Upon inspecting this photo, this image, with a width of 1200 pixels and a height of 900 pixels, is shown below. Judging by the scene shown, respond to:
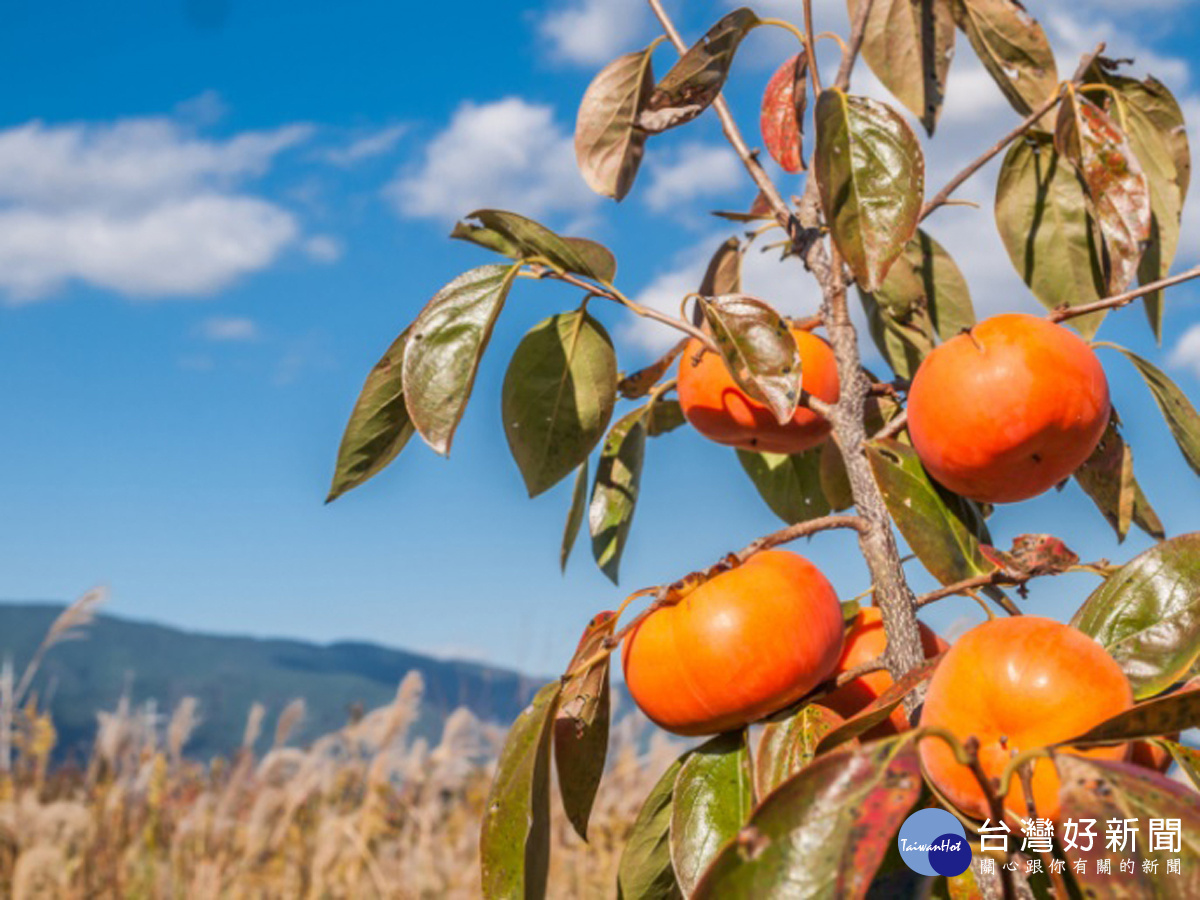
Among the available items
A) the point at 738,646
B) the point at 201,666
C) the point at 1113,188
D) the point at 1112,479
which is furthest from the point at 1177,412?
the point at 201,666

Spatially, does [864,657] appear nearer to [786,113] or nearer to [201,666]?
[786,113]

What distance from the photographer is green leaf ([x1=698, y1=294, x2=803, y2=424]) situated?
2.35 feet

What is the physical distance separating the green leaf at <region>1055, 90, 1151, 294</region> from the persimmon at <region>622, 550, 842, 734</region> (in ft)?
1.04

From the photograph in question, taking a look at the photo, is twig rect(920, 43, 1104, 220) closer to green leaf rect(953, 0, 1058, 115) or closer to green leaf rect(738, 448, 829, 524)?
green leaf rect(953, 0, 1058, 115)

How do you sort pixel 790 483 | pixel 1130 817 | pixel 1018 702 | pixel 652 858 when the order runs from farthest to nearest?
pixel 790 483 < pixel 652 858 < pixel 1018 702 < pixel 1130 817

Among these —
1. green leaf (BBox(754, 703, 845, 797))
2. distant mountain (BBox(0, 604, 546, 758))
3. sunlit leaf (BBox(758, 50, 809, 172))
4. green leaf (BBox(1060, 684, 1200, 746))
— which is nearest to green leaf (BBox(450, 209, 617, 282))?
sunlit leaf (BBox(758, 50, 809, 172))

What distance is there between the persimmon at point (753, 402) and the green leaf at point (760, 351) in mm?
45

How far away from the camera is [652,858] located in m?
0.78

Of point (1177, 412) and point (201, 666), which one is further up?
point (1177, 412)

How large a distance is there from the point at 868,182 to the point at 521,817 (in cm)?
44

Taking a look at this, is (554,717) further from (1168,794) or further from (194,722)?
(194,722)

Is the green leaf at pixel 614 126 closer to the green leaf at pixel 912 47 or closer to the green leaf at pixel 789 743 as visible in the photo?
the green leaf at pixel 912 47

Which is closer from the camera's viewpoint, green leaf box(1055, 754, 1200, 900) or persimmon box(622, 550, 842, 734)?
green leaf box(1055, 754, 1200, 900)

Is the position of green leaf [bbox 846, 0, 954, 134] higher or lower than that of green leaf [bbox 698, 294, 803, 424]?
higher
